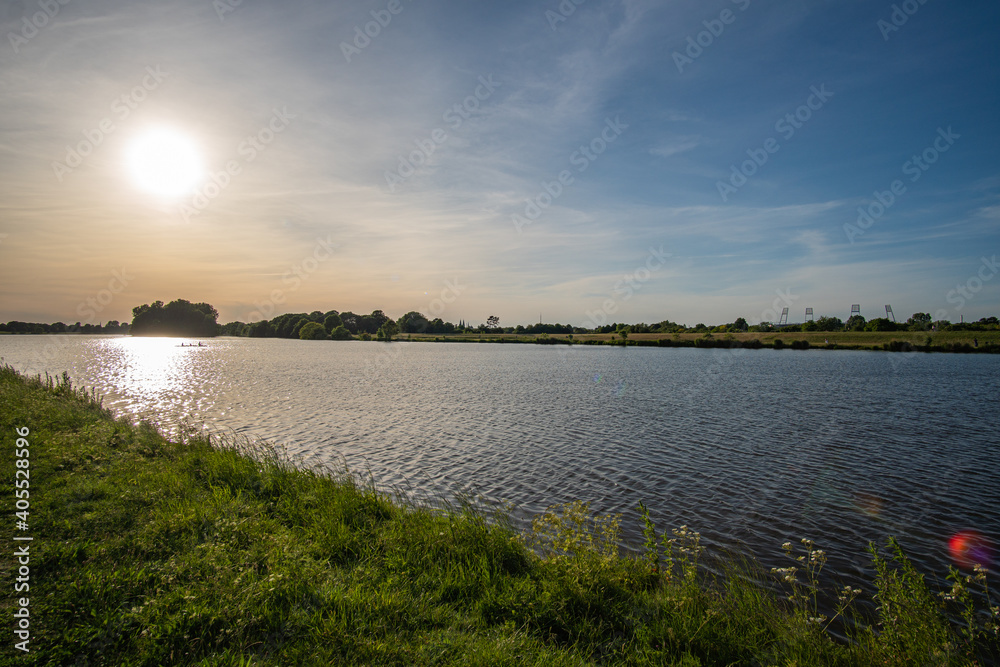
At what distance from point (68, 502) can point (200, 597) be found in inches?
214

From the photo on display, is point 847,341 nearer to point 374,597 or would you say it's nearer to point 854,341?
point 854,341

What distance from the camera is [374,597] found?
258 inches

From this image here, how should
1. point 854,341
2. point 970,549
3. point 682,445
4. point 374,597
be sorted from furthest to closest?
point 854,341
point 682,445
point 970,549
point 374,597

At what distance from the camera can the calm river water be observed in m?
13.2

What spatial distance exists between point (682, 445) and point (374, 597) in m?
17.7

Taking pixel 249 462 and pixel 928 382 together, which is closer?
pixel 249 462

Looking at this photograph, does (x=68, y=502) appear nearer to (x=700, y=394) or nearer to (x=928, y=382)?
(x=700, y=394)

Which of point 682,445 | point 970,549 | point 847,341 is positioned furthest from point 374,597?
point 847,341

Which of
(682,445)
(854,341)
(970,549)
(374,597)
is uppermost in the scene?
(854,341)

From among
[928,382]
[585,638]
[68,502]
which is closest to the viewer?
[585,638]

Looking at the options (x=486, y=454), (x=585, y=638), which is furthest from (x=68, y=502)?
(x=486, y=454)

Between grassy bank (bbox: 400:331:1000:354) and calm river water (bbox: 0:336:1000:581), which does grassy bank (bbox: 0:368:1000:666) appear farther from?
grassy bank (bbox: 400:331:1000:354)

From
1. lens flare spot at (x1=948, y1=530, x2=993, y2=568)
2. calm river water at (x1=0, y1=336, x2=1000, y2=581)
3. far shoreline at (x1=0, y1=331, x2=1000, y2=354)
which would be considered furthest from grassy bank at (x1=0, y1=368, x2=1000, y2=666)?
far shoreline at (x1=0, y1=331, x2=1000, y2=354)

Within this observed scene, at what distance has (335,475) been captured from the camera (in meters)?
15.9
